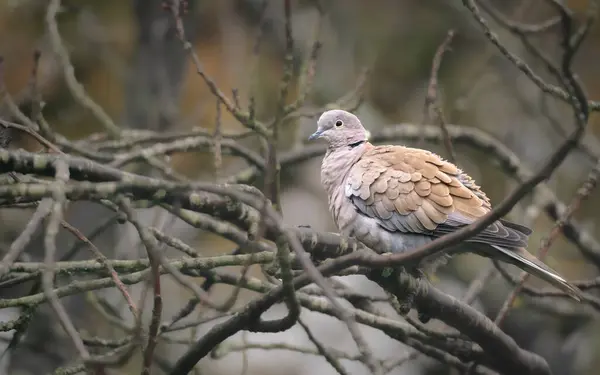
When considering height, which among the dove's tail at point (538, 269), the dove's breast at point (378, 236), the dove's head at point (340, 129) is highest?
the dove's head at point (340, 129)

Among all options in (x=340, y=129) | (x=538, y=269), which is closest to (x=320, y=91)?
(x=340, y=129)

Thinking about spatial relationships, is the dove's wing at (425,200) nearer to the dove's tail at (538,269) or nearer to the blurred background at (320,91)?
the dove's tail at (538,269)

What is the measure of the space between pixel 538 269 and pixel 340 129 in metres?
1.30

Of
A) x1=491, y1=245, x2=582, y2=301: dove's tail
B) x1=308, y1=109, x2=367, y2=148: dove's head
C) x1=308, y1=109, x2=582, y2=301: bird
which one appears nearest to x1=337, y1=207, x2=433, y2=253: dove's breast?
x1=308, y1=109, x2=582, y2=301: bird

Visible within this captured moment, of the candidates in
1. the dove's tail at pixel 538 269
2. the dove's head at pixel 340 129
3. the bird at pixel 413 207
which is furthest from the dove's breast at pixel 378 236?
the dove's head at pixel 340 129

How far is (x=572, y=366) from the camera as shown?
526 centimetres

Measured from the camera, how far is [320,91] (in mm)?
6371

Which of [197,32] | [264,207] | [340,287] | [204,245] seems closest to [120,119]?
[197,32]

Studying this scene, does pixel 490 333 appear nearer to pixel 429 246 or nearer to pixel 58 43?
pixel 429 246

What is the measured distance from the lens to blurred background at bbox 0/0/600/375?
5.35 meters

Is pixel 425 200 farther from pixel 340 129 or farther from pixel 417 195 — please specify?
pixel 340 129

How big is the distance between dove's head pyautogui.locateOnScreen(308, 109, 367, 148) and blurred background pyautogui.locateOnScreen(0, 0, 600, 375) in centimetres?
92

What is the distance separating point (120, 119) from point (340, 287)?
3.10 metres

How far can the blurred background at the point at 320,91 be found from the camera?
211 inches
